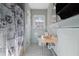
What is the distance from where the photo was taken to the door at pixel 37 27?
1589mm

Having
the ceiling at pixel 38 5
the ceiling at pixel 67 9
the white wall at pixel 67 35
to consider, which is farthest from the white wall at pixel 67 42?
the ceiling at pixel 38 5

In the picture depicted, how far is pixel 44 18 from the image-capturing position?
5.29 ft

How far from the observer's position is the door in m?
1.59

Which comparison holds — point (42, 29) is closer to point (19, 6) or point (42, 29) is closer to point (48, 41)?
point (48, 41)

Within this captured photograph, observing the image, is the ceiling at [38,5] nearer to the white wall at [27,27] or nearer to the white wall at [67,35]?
the white wall at [27,27]

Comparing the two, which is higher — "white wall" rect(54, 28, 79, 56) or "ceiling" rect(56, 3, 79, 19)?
"ceiling" rect(56, 3, 79, 19)

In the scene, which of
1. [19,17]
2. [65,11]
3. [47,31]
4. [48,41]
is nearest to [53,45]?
[48,41]

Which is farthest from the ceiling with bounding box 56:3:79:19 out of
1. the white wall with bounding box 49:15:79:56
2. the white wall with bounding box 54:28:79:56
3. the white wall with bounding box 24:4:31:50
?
the white wall with bounding box 24:4:31:50

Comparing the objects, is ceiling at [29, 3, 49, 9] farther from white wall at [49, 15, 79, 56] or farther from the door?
white wall at [49, 15, 79, 56]

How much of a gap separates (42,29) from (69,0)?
0.46 meters

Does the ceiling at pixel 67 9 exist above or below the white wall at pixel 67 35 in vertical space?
above

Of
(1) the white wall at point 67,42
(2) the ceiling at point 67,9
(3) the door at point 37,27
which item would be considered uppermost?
(2) the ceiling at point 67,9

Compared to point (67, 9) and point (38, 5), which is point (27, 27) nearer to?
point (38, 5)

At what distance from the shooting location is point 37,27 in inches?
62.7
